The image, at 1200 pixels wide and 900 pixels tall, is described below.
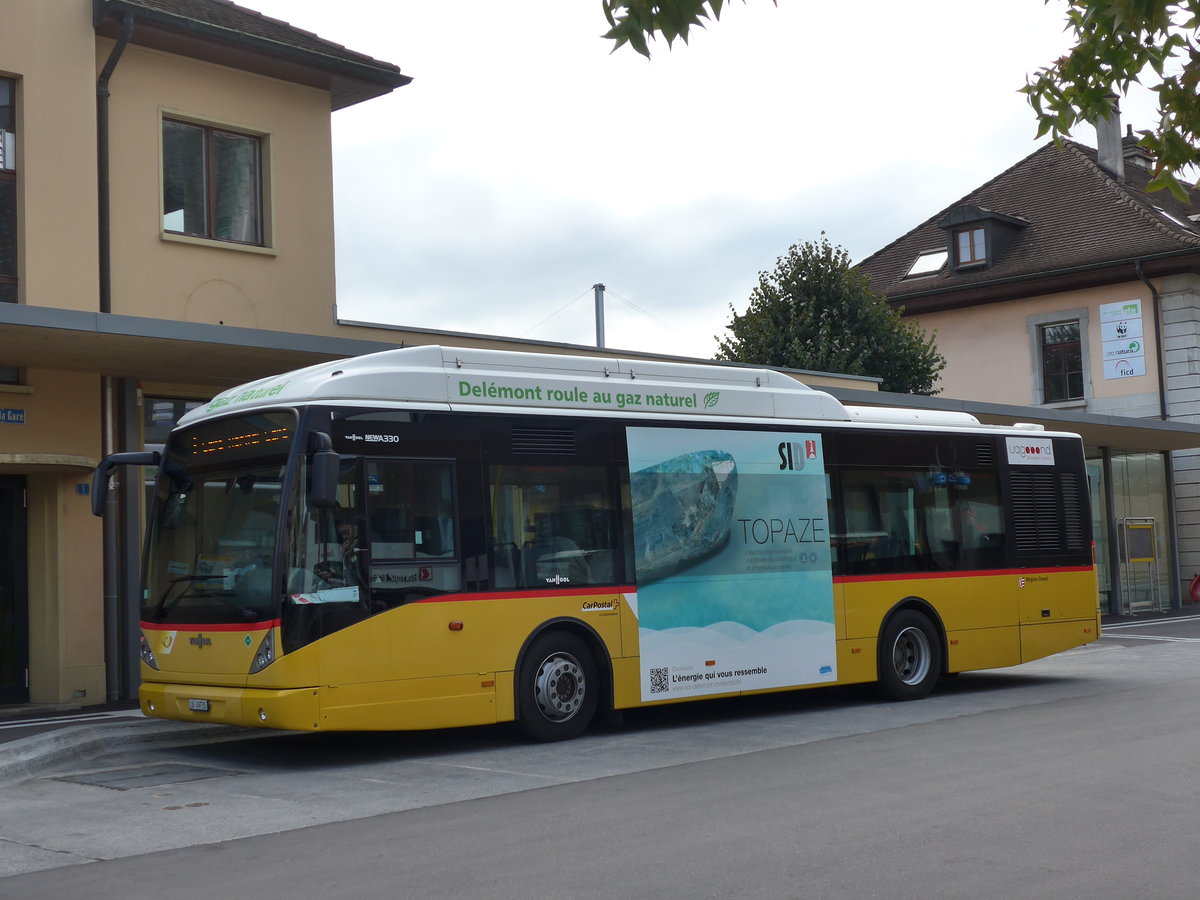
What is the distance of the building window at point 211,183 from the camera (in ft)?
56.4

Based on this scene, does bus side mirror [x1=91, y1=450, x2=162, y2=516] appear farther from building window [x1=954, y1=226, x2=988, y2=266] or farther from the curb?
building window [x1=954, y1=226, x2=988, y2=266]

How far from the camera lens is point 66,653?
14812 mm

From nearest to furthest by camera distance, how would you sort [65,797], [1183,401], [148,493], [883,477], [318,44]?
[65,797], [883,477], [148,493], [318,44], [1183,401]

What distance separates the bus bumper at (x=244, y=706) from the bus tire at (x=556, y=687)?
76.5 inches

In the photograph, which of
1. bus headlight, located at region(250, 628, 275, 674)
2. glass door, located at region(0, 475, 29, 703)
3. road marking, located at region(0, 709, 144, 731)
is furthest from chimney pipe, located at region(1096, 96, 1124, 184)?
bus headlight, located at region(250, 628, 275, 674)

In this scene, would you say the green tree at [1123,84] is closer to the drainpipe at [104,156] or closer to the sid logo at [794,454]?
the sid logo at [794,454]

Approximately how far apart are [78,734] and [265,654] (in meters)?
2.28

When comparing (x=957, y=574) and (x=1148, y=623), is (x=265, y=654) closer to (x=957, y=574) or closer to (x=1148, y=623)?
(x=957, y=574)

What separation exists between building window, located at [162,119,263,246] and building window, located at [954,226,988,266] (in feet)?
81.5

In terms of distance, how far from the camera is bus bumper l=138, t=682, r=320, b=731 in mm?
10234

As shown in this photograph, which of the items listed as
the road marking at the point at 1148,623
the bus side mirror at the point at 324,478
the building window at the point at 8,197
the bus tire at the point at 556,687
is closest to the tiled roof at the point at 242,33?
the building window at the point at 8,197

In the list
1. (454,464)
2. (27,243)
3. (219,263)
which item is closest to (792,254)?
(219,263)

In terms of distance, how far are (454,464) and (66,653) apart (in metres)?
5.93

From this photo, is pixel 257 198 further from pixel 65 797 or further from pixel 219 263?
pixel 65 797
